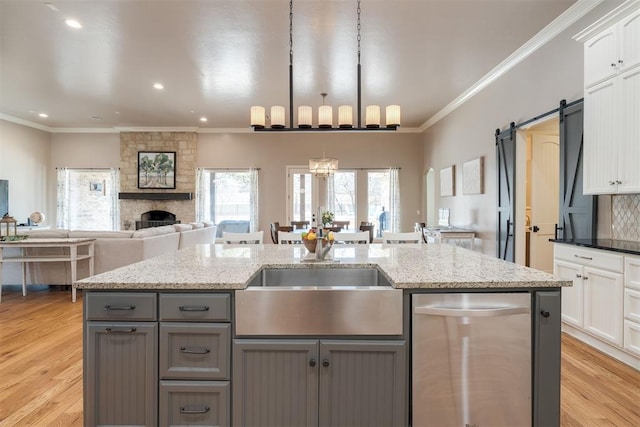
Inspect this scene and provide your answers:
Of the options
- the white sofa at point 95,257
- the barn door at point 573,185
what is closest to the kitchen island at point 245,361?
the barn door at point 573,185

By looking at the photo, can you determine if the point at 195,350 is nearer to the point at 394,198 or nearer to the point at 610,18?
the point at 610,18

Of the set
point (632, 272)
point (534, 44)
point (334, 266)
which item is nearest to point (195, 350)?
point (334, 266)

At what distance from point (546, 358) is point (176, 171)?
27.7ft

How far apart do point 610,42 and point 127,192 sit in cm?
902

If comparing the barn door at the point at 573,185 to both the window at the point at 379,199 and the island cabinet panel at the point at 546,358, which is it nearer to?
the island cabinet panel at the point at 546,358

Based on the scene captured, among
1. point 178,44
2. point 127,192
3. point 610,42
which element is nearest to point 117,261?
point 178,44

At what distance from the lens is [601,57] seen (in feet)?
9.64

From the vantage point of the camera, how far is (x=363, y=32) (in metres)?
3.88

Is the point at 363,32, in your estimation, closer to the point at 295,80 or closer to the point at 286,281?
the point at 295,80

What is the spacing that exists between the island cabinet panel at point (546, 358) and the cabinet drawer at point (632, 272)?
137cm

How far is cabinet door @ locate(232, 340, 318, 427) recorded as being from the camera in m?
1.64

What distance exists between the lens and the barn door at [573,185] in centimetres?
330

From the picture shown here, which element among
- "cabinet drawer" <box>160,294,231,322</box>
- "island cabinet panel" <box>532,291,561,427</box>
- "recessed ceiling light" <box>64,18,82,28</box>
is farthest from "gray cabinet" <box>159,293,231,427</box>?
"recessed ceiling light" <box>64,18,82,28</box>

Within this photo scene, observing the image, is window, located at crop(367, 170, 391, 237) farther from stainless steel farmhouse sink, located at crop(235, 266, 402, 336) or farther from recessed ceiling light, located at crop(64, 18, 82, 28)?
stainless steel farmhouse sink, located at crop(235, 266, 402, 336)
